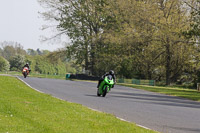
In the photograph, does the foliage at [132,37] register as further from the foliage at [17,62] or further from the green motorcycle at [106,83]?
the foliage at [17,62]

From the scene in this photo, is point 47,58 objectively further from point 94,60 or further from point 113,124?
point 113,124

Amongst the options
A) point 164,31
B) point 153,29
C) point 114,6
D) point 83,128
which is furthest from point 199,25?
point 83,128

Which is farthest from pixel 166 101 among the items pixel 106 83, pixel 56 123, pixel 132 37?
pixel 132 37

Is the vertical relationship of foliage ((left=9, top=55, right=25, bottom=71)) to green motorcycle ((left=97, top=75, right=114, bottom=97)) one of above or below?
above

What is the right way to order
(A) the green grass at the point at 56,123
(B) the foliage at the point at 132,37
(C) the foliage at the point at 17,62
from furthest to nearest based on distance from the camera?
(C) the foliage at the point at 17,62 < (B) the foliage at the point at 132,37 < (A) the green grass at the point at 56,123

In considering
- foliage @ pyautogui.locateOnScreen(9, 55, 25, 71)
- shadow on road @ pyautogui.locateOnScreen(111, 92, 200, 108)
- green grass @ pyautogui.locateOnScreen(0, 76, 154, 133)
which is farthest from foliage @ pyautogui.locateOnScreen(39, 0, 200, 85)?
foliage @ pyautogui.locateOnScreen(9, 55, 25, 71)

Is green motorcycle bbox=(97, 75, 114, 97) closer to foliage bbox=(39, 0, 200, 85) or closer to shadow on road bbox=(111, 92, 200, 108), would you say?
shadow on road bbox=(111, 92, 200, 108)

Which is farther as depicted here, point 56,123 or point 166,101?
point 166,101

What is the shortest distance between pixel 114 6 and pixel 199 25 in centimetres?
2559

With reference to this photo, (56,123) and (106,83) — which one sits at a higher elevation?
(106,83)

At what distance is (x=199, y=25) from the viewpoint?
132 feet

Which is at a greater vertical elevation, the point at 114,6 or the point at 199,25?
the point at 114,6

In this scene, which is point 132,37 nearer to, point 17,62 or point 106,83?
point 106,83

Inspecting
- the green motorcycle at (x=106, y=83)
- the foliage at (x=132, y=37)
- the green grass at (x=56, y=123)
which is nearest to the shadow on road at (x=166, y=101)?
the green motorcycle at (x=106, y=83)
